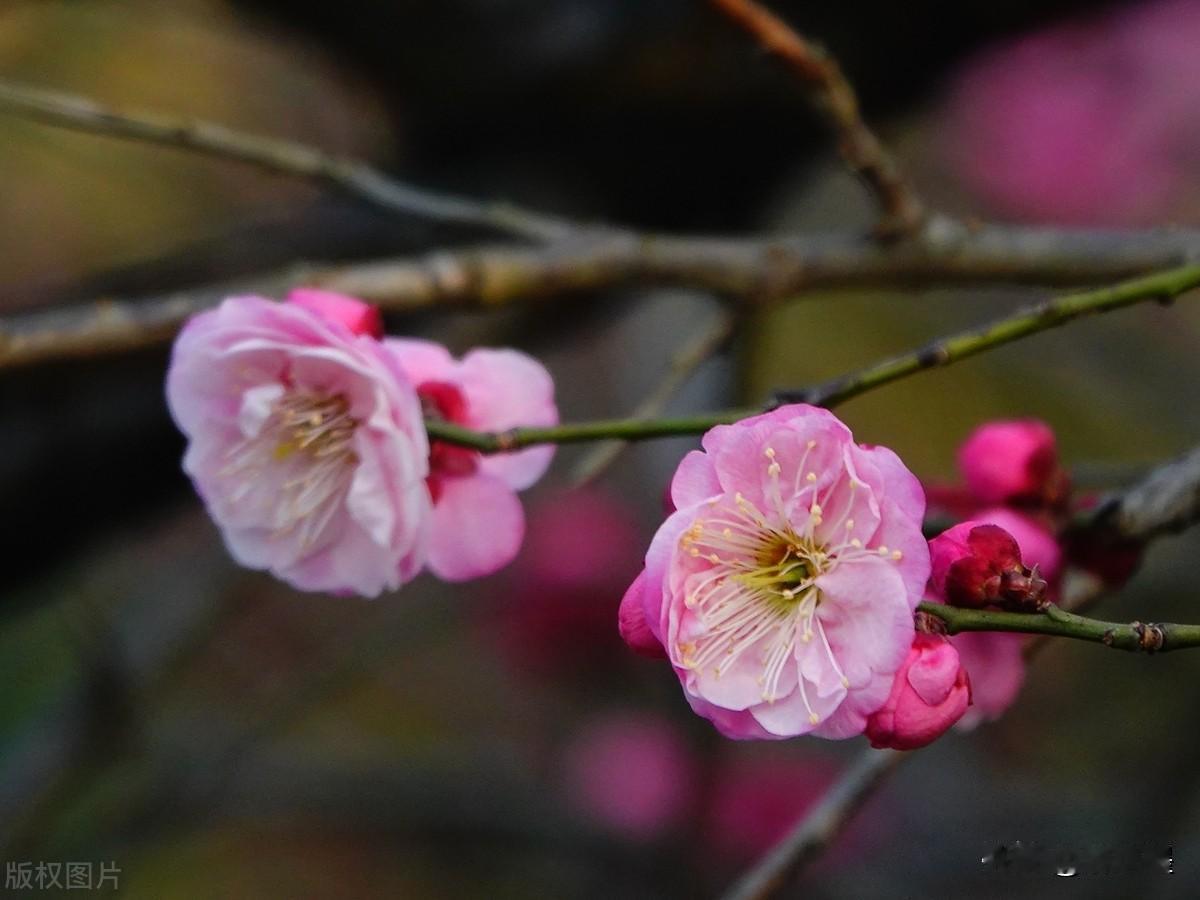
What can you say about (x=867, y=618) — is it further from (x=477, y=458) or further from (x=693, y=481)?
(x=477, y=458)

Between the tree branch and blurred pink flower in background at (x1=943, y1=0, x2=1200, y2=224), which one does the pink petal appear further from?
blurred pink flower in background at (x1=943, y1=0, x2=1200, y2=224)

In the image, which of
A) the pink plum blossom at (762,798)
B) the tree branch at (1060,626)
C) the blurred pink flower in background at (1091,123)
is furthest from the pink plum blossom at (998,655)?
the blurred pink flower in background at (1091,123)

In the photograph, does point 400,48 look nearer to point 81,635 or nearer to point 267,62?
point 81,635

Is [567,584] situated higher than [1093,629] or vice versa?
[567,584]

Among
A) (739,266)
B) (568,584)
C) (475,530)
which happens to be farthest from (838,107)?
(568,584)

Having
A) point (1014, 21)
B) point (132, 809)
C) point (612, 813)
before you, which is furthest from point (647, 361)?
point (132, 809)

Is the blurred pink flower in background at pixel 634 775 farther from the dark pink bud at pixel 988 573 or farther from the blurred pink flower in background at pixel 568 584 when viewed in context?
the dark pink bud at pixel 988 573

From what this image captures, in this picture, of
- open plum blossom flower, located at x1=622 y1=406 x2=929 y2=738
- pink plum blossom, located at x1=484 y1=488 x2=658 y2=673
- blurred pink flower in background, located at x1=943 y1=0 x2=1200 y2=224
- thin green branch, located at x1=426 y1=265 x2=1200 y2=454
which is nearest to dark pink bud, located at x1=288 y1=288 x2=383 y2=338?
thin green branch, located at x1=426 y1=265 x2=1200 y2=454
